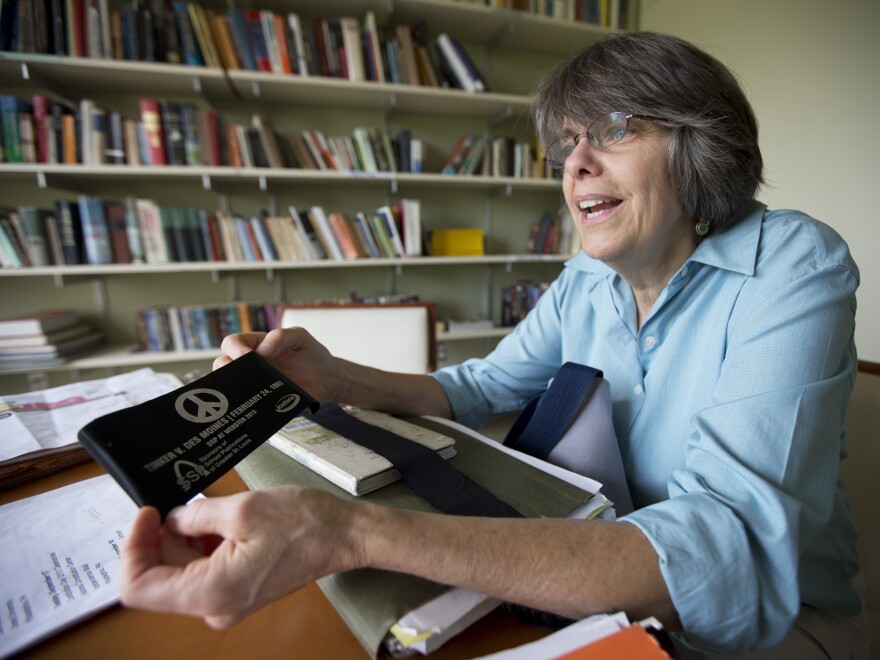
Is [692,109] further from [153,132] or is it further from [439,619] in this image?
[153,132]

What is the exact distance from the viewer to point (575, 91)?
83 centimetres

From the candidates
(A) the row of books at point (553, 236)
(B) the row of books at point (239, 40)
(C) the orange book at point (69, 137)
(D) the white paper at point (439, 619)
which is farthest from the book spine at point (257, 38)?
(D) the white paper at point (439, 619)

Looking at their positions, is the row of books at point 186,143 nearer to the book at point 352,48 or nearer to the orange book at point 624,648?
the book at point 352,48

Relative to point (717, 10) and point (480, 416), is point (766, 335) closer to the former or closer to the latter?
point (480, 416)

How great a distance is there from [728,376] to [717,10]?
8.45 ft

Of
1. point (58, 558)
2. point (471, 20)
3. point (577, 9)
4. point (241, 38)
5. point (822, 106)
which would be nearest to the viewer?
point (58, 558)

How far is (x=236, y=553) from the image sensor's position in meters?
0.35

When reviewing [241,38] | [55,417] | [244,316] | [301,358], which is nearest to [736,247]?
[301,358]

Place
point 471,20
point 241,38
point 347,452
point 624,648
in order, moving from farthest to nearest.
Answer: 1. point 471,20
2. point 241,38
3. point 347,452
4. point 624,648

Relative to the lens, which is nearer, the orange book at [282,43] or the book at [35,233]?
the book at [35,233]

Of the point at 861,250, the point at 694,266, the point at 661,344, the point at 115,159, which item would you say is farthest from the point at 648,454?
the point at 115,159

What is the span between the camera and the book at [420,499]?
0.37 m

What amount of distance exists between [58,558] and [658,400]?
2.95 feet

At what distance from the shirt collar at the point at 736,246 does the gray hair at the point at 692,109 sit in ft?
0.12
